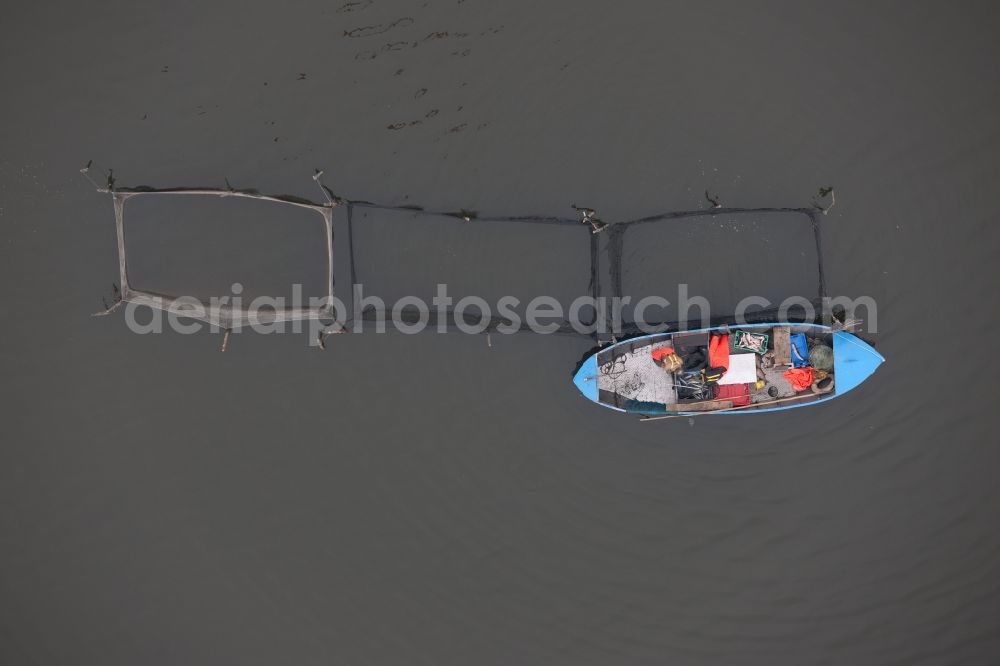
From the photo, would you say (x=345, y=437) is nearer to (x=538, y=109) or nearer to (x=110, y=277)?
(x=110, y=277)

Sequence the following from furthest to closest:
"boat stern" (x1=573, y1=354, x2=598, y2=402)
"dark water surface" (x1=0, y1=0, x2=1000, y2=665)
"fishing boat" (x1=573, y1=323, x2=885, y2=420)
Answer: "dark water surface" (x1=0, y1=0, x2=1000, y2=665), "boat stern" (x1=573, y1=354, x2=598, y2=402), "fishing boat" (x1=573, y1=323, x2=885, y2=420)

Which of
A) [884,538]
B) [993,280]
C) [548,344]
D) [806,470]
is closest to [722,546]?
[806,470]

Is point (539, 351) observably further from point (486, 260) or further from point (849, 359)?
point (849, 359)

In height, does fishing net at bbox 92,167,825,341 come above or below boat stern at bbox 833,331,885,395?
above

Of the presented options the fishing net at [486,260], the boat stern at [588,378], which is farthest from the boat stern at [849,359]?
the boat stern at [588,378]

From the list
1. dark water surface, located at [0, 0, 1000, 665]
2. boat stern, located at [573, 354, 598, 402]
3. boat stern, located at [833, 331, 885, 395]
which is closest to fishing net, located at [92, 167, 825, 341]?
dark water surface, located at [0, 0, 1000, 665]

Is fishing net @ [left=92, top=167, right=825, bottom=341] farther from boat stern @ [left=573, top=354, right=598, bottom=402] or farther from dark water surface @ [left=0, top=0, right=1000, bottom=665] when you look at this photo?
boat stern @ [left=573, top=354, right=598, bottom=402]
